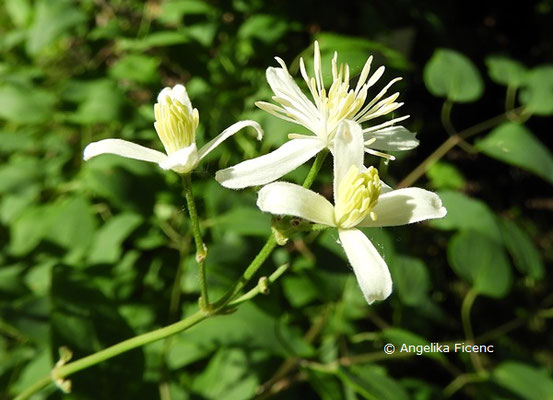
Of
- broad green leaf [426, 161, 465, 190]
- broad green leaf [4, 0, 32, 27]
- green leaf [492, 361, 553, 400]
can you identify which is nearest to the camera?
green leaf [492, 361, 553, 400]

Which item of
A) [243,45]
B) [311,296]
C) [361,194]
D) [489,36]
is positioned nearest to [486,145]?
[311,296]

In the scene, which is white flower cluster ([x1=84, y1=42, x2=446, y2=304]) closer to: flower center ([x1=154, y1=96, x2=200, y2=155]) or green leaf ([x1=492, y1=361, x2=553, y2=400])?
flower center ([x1=154, y1=96, x2=200, y2=155])

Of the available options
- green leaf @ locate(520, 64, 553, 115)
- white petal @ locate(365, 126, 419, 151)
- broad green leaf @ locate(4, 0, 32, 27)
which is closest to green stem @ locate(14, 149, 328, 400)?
white petal @ locate(365, 126, 419, 151)

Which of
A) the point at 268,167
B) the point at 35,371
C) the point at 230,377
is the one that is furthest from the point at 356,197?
the point at 35,371

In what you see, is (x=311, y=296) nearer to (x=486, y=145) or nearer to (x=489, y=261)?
(x=489, y=261)

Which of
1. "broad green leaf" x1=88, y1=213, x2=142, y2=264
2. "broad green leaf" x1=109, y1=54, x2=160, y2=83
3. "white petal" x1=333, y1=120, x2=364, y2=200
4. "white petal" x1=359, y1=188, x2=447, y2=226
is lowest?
"broad green leaf" x1=88, y1=213, x2=142, y2=264

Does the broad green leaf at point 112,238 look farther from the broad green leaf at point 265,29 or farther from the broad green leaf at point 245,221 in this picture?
the broad green leaf at point 265,29

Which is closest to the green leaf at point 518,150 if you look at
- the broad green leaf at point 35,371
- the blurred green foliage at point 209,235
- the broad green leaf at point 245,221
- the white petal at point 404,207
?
the blurred green foliage at point 209,235
